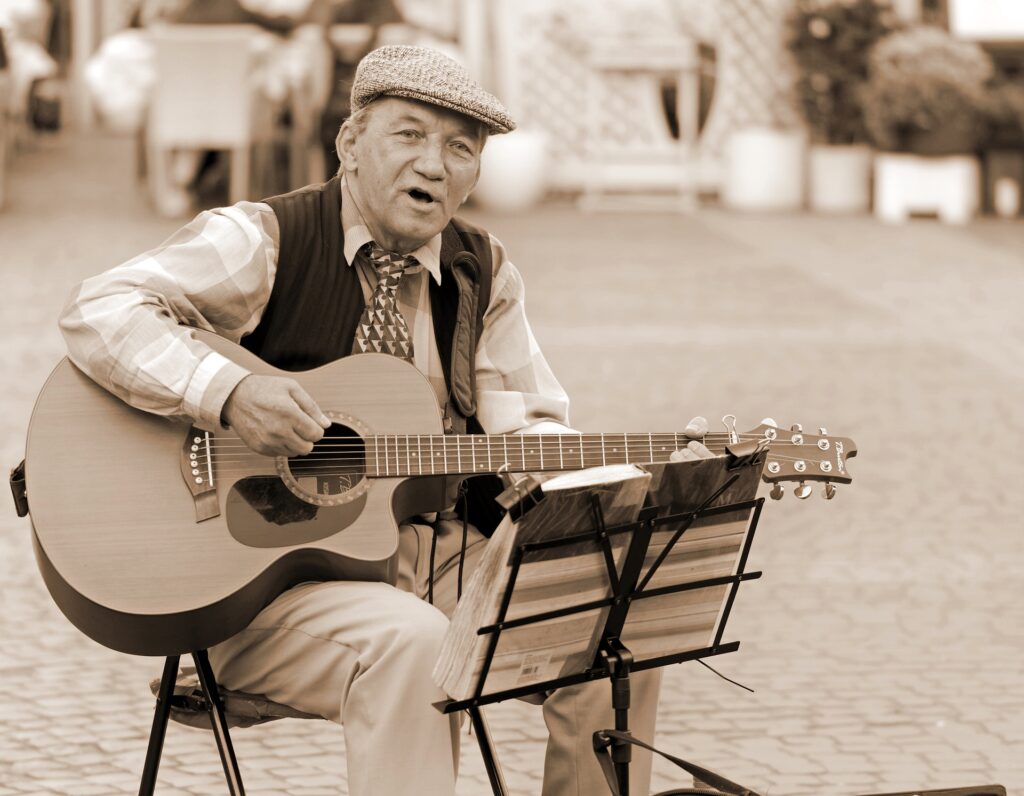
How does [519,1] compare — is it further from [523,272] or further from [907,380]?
[907,380]

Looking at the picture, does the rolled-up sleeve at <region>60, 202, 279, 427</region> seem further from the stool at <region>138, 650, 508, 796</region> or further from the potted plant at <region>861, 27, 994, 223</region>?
the potted plant at <region>861, 27, 994, 223</region>

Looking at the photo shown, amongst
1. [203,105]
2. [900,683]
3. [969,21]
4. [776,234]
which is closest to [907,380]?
[900,683]

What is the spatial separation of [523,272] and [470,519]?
738 centimetres

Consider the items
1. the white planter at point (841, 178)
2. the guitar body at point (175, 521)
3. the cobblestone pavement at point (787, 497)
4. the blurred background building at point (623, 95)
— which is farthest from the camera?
the white planter at point (841, 178)

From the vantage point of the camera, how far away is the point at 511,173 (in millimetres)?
13305

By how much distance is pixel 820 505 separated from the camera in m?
6.17

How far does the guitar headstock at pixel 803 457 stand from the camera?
307cm

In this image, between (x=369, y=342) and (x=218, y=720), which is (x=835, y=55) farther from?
(x=218, y=720)

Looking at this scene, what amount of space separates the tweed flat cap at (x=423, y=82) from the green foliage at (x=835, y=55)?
1108 centimetres

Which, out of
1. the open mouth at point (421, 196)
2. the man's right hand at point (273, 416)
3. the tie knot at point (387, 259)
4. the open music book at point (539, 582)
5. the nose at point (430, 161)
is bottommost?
the open music book at point (539, 582)

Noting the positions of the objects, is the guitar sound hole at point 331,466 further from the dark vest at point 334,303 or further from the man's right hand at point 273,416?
the dark vest at point 334,303

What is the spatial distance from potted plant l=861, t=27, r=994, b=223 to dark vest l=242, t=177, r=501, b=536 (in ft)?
33.7

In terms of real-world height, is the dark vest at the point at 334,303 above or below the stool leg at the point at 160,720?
above

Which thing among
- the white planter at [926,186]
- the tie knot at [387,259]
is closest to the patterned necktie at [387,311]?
the tie knot at [387,259]
